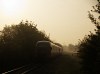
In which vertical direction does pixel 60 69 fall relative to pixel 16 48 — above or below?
below

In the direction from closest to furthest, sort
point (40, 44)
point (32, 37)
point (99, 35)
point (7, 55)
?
point (99, 35), point (7, 55), point (40, 44), point (32, 37)

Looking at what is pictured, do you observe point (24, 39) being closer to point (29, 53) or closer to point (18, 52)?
point (29, 53)

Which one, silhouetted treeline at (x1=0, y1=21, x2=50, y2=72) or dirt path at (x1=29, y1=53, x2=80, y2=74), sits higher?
silhouetted treeline at (x1=0, y1=21, x2=50, y2=72)

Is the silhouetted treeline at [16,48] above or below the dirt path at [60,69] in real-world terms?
above

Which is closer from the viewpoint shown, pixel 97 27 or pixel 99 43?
pixel 99 43

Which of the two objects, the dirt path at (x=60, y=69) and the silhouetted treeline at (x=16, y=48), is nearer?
the dirt path at (x=60, y=69)

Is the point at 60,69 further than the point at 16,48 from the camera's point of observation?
No

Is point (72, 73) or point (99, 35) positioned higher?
point (99, 35)

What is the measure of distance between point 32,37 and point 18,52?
606 inches

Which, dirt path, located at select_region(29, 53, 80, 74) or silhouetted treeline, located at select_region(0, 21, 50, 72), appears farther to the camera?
silhouetted treeline, located at select_region(0, 21, 50, 72)

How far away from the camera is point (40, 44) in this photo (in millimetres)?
39500

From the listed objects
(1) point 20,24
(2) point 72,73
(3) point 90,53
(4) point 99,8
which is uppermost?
(1) point 20,24

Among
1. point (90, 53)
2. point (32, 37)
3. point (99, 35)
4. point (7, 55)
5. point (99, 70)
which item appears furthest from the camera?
point (32, 37)

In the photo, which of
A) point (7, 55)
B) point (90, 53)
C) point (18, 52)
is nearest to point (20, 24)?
point (18, 52)
